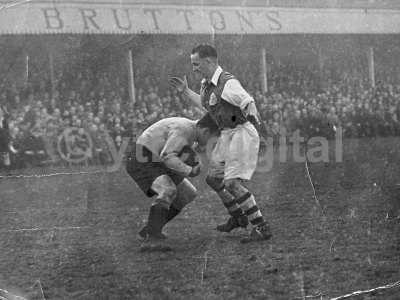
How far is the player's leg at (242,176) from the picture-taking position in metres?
4.47

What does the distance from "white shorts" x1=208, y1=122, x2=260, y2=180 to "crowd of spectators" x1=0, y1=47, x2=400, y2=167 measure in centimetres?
442

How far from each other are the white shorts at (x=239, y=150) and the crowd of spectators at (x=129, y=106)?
4.42 metres

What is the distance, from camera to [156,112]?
373 inches

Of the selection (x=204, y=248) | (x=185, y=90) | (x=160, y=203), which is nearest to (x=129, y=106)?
(x=185, y=90)

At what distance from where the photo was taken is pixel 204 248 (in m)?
4.29

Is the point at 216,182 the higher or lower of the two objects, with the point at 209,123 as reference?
lower

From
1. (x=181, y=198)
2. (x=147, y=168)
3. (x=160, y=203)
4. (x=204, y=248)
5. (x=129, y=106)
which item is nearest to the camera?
(x=204, y=248)

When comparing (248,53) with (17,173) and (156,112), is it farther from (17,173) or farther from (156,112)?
(17,173)

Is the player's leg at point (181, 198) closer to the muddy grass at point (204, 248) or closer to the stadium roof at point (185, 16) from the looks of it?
the muddy grass at point (204, 248)

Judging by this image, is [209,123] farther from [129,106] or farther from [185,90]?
[129,106]

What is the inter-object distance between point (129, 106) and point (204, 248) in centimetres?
615

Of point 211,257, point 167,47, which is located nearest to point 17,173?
point 167,47

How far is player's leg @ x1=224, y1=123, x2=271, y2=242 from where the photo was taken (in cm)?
447

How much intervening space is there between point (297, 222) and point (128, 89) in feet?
18.5
